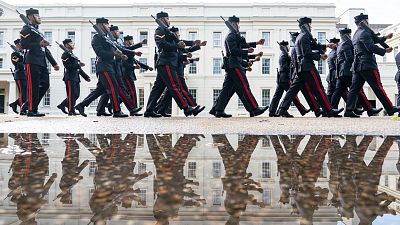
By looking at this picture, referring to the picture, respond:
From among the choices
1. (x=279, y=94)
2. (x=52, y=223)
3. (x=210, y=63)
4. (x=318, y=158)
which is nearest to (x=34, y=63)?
(x=279, y=94)

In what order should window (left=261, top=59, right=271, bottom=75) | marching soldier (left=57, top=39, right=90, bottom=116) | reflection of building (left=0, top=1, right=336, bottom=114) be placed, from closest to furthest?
marching soldier (left=57, top=39, right=90, bottom=116)
reflection of building (left=0, top=1, right=336, bottom=114)
window (left=261, top=59, right=271, bottom=75)

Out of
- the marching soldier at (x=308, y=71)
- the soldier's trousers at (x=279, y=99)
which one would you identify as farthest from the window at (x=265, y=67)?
the marching soldier at (x=308, y=71)

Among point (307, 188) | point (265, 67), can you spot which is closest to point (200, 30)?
point (265, 67)

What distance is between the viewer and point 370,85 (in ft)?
29.0

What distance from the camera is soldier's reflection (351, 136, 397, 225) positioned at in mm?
1288

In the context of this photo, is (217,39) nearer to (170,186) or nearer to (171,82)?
(171,82)

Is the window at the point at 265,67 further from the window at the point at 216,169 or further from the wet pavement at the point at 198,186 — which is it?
the window at the point at 216,169

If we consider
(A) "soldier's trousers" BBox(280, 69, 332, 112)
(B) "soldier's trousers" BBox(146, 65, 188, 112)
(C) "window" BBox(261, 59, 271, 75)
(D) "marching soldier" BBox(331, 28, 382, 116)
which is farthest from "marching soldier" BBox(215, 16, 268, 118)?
(C) "window" BBox(261, 59, 271, 75)

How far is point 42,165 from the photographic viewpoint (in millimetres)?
2311

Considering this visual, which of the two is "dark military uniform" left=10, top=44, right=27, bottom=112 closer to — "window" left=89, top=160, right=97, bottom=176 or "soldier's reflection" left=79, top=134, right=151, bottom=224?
"soldier's reflection" left=79, top=134, right=151, bottom=224

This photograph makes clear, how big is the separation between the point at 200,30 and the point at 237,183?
40.8 m

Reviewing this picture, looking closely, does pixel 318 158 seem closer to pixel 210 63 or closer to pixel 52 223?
pixel 52 223

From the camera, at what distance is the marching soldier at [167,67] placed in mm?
8789

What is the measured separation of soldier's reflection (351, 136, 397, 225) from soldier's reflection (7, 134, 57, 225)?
1011 mm
